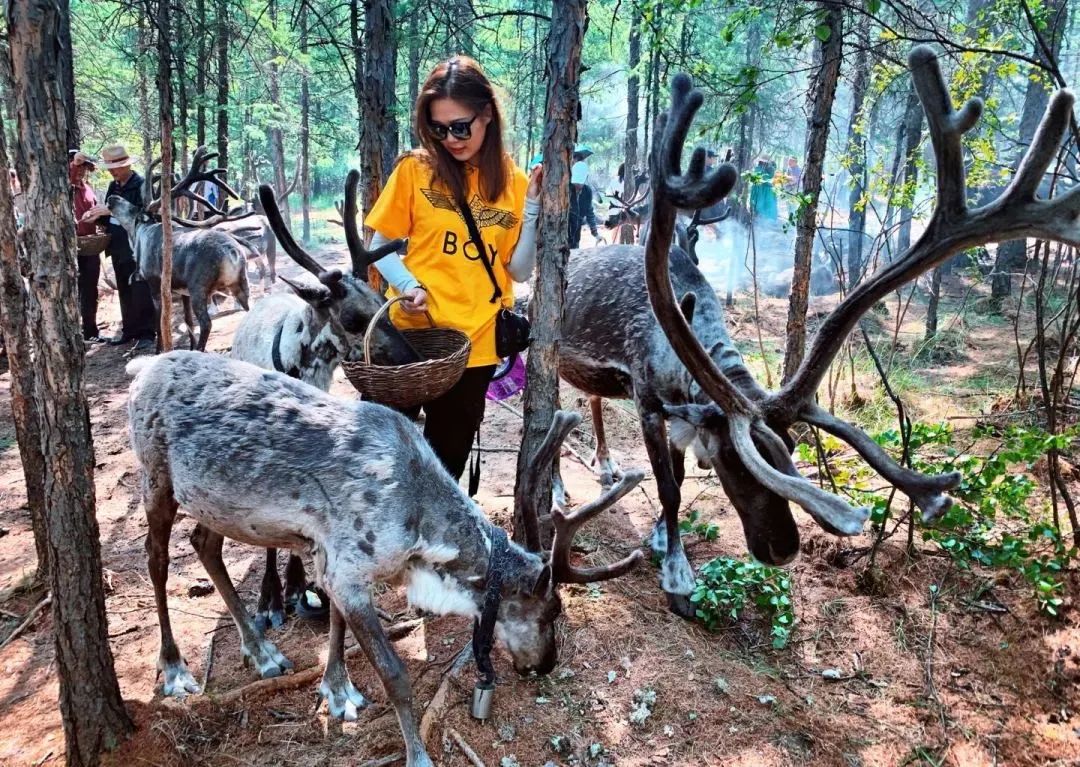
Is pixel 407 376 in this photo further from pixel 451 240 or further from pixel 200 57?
pixel 200 57

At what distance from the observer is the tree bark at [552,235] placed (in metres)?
3.55

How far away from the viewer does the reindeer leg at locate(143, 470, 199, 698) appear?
142 inches

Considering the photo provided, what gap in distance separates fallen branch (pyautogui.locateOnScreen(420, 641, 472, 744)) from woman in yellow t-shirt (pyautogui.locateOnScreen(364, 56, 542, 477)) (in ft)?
3.76

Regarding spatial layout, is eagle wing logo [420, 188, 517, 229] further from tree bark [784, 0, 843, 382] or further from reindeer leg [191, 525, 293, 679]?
tree bark [784, 0, 843, 382]

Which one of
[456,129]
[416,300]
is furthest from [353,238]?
[456,129]

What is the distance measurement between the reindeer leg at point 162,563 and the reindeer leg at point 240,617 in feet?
0.62

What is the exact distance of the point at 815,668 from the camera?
3.80 m

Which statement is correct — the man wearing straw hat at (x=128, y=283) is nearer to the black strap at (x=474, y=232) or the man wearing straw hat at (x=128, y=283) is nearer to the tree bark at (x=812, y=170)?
the black strap at (x=474, y=232)

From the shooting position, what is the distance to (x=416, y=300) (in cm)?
373

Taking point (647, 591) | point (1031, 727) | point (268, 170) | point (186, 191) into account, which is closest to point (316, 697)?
point (647, 591)

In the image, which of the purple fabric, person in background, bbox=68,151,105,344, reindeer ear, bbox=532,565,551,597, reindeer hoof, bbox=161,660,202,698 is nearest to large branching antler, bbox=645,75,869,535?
reindeer ear, bbox=532,565,551,597

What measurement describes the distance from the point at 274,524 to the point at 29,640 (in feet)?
5.86

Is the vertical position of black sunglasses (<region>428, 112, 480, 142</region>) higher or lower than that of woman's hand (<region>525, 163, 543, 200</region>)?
higher

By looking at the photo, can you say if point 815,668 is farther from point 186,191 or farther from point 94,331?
point 94,331
